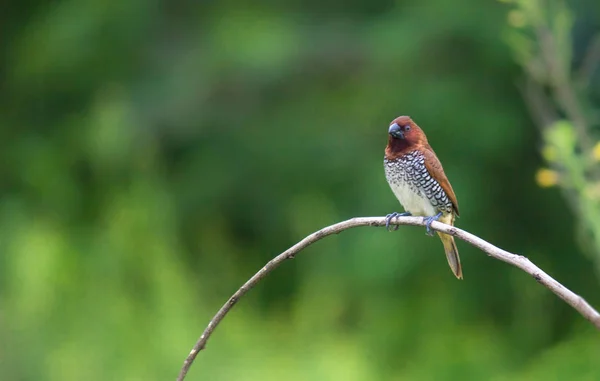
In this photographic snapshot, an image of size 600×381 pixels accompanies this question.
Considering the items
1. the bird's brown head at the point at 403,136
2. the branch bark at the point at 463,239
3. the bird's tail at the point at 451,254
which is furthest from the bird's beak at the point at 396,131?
the branch bark at the point at 463,239

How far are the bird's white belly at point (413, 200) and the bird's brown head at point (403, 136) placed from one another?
110 millimetres

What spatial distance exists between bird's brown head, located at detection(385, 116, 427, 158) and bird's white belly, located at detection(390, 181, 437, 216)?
4.3 inches

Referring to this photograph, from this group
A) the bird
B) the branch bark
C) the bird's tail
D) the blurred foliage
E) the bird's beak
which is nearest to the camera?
the branch bark

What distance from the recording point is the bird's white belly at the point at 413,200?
10.3 ft

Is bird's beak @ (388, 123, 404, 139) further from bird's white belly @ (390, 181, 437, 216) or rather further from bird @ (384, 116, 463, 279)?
bird's white belly @ (390, 181, 437, 216)

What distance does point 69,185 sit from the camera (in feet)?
21.2

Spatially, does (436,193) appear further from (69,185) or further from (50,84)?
(50,84)

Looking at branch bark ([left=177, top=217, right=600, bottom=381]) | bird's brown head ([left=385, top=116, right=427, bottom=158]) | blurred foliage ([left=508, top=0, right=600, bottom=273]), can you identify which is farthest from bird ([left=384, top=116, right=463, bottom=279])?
branch bark ([left=177, top=217, right=600, bottom=381])

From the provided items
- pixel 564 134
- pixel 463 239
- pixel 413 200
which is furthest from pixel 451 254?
pixel 463 239

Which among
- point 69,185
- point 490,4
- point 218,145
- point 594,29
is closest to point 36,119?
point 69,185

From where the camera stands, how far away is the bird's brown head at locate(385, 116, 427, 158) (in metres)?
2.99

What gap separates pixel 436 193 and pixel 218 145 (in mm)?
3738

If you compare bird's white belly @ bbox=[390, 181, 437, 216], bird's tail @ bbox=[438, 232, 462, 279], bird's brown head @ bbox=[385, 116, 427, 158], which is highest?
bird's brown head @ bbox=[385, 116, 427, 158]

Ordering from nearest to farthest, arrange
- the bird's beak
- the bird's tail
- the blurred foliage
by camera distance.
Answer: the blurred foliage
the bird's tail
the bird's beak
